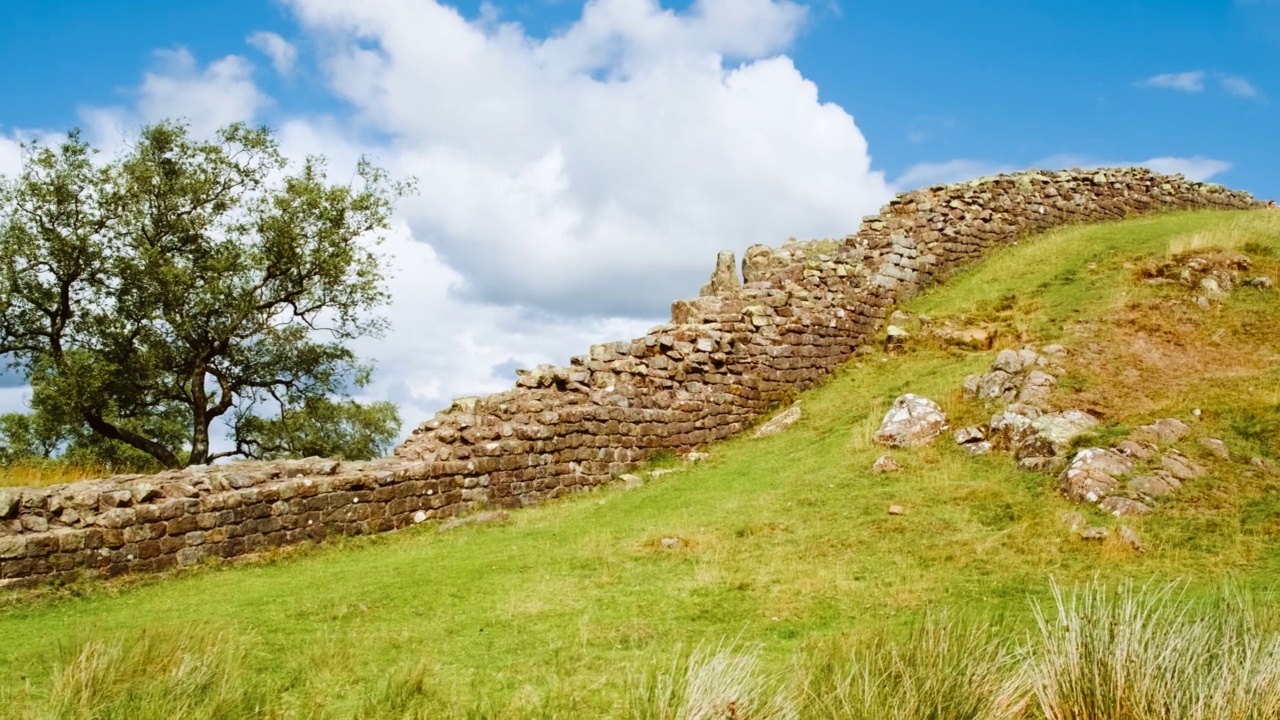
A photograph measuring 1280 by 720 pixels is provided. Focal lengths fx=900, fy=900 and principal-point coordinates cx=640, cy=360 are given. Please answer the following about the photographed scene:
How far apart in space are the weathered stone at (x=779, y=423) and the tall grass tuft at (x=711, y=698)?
10.3 m

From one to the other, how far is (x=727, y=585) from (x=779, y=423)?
7584 mm

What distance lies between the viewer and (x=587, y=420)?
13.7m

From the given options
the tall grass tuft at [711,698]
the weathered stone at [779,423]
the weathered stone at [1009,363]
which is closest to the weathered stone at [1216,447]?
the weathered stone at [1009,363]

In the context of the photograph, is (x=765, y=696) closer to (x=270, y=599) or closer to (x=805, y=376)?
(x=270, y=599)

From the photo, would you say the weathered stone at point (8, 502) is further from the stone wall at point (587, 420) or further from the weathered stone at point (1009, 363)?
the weathered stone at point (1009, 363)

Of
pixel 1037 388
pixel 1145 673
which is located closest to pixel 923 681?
pixel 1145 673

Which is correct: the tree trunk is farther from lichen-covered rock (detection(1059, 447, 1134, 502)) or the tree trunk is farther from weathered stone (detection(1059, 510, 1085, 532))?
weathered stone (detection(1059, 510, 1085, 532))

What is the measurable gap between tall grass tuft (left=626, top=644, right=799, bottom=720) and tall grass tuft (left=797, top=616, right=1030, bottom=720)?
213 millimetres

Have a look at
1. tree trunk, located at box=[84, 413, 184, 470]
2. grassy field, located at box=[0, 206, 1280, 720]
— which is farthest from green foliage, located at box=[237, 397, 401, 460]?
grassy field, located at box=[0, 206, 1280, 720]

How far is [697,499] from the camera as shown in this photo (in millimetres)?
11586

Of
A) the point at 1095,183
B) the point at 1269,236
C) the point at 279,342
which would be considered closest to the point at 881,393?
the point at 1269,236

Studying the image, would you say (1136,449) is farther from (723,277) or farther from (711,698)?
(723,277)

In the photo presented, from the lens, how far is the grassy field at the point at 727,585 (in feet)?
17.1

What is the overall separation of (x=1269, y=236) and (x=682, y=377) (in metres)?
12.6
